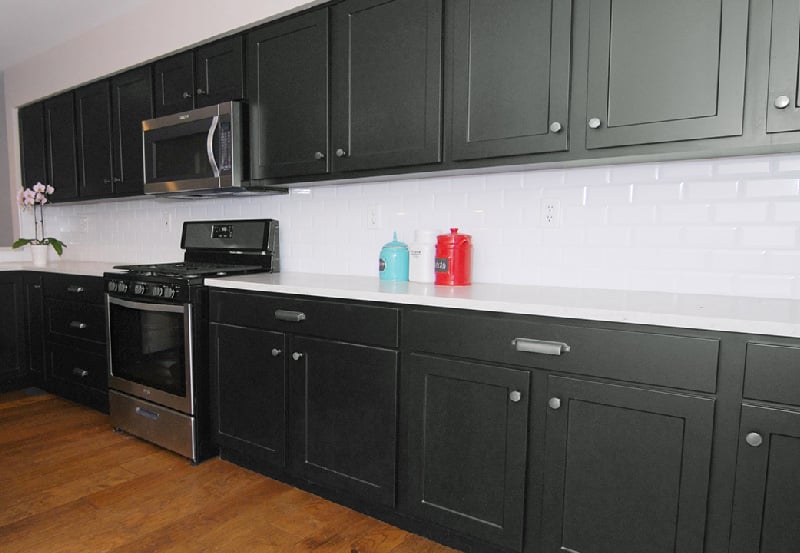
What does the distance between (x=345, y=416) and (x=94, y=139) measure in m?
2.74

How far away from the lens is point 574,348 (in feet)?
4.91

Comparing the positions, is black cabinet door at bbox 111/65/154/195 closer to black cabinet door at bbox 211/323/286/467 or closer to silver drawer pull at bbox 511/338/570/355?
black cabinet door at bbox 211/323/286/467

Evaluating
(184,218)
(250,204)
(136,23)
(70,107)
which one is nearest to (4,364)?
(184,218)

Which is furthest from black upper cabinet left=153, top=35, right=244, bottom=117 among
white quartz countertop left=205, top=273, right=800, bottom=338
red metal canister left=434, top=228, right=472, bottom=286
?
red metal canister left=434, top=228, right=472, bottom=286

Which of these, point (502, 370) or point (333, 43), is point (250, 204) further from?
point (502, 370)

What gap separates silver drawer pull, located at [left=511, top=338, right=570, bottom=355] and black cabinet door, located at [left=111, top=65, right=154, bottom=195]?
2.57 m

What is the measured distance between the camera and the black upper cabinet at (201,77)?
259 cm

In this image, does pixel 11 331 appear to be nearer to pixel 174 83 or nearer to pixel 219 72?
pixel 174 83

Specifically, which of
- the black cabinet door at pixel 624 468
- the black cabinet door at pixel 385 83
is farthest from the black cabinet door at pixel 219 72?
the black cabinet door at pixel 624 468

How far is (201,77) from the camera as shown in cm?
274

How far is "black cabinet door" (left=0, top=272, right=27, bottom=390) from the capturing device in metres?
3.45

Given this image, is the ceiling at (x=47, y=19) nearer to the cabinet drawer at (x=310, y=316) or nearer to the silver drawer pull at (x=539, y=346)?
the cabinet drawer at (x=310, y=316)

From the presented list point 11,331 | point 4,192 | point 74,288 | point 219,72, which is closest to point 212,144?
point 219,72

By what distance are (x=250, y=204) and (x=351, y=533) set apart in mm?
1879
